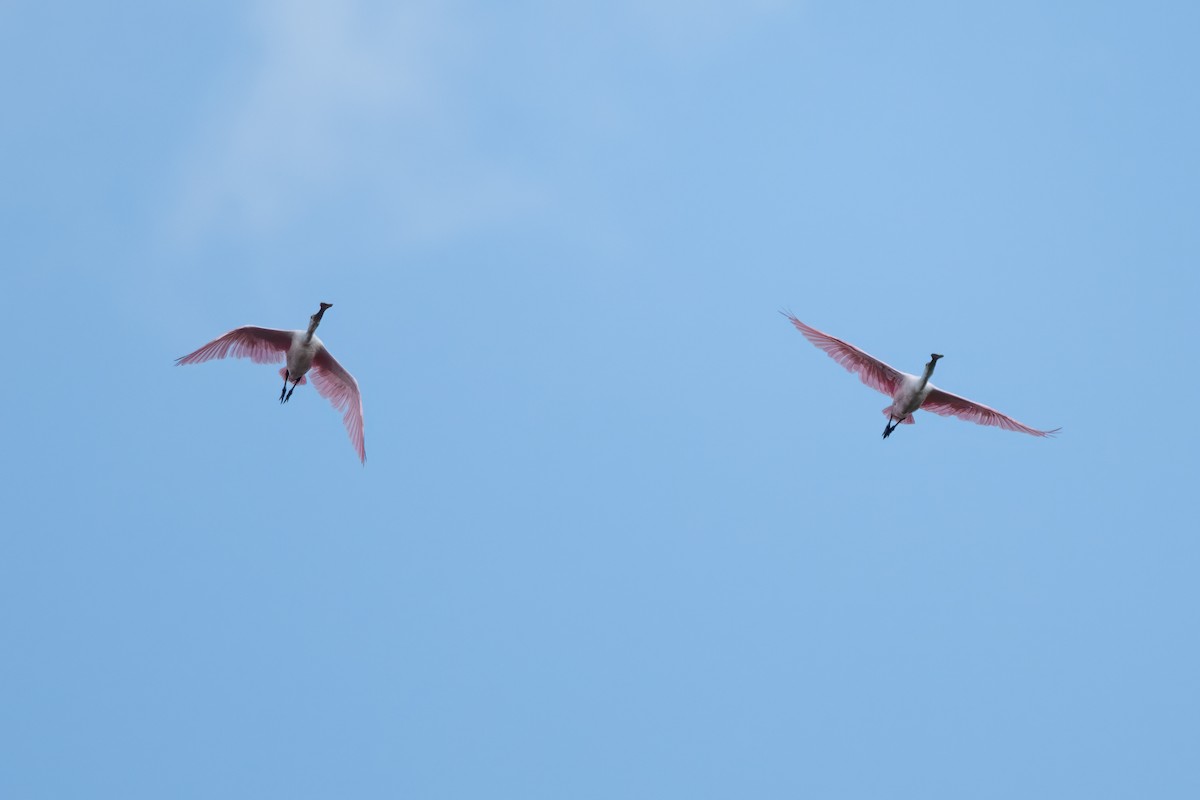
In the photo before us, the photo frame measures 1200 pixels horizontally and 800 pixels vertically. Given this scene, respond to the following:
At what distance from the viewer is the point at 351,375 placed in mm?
32094

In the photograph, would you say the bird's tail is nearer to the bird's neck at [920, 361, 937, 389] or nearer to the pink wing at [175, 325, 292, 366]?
the bird's neck at [920, 361, 937, 389]

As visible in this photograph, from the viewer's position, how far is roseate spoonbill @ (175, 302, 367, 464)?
3075cm

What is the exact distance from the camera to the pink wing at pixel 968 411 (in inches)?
1261

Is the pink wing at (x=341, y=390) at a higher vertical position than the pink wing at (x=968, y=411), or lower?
lower

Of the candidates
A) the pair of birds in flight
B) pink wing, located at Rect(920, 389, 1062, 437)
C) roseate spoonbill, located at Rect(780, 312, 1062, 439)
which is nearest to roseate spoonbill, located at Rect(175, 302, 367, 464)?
the pair of birds in flight

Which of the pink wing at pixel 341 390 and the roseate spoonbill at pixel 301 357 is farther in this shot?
the pink wing at pixel 341 390

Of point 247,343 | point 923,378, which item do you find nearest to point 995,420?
point 923,378

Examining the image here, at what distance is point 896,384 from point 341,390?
10929 millimetres

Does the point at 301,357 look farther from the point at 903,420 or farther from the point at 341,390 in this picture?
the point at 903,420

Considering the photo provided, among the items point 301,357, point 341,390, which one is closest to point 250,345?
point 301,357

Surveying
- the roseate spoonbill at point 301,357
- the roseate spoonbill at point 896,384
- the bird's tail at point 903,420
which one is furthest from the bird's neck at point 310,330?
the bird's tail at point 903,420

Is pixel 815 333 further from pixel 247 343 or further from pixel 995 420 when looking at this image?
pixel 247 343

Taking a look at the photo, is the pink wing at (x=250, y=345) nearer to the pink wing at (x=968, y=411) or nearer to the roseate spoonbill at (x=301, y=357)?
the roseate spoonbill at (x=301, y=357)

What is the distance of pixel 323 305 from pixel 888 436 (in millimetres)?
11206
